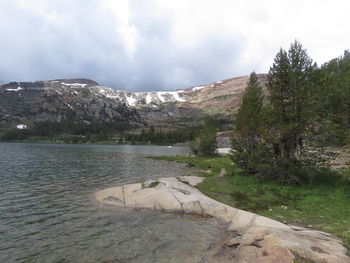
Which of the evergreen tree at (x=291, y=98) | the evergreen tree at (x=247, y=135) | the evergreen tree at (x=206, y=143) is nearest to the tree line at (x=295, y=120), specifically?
the evergreen tree at (x=291, y=98)

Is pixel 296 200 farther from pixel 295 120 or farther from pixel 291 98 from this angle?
pixel 291 98

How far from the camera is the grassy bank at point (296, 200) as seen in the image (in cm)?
1684

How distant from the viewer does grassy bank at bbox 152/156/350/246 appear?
16844 mm

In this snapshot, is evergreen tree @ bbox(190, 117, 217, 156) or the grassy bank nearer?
the grassy bank

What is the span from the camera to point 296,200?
22.9 m

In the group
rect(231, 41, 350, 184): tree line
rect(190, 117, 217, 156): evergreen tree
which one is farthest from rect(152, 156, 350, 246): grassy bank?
rect(190, 117, 217, 156): evergreen tree

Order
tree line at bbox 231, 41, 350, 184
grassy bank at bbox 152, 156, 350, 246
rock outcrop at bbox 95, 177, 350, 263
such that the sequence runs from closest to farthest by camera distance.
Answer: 1. rock outcrop at bbox 95, 177, 350, 263
2. grassy bank at bbox 152, 156, 350, 246
3. tree line at bbox 231, 41, 350, 184

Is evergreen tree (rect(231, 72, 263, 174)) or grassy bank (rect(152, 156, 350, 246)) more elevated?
evergreen tree (rect(231, 72, 263, 174))

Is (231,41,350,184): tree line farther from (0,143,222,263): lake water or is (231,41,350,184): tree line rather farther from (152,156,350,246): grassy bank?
(0,143,222,263): lake water

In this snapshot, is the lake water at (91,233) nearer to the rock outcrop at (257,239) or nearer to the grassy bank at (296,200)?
the rock outcrop at (257,239)

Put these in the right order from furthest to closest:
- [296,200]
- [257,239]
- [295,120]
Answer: [295,120]
[296,200]
[257,239]

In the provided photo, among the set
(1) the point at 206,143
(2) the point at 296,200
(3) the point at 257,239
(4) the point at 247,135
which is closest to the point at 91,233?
(3) the point at 257,239

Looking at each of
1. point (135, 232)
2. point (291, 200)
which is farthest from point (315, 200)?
point (135, 232)

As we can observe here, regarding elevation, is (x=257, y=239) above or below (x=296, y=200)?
above
